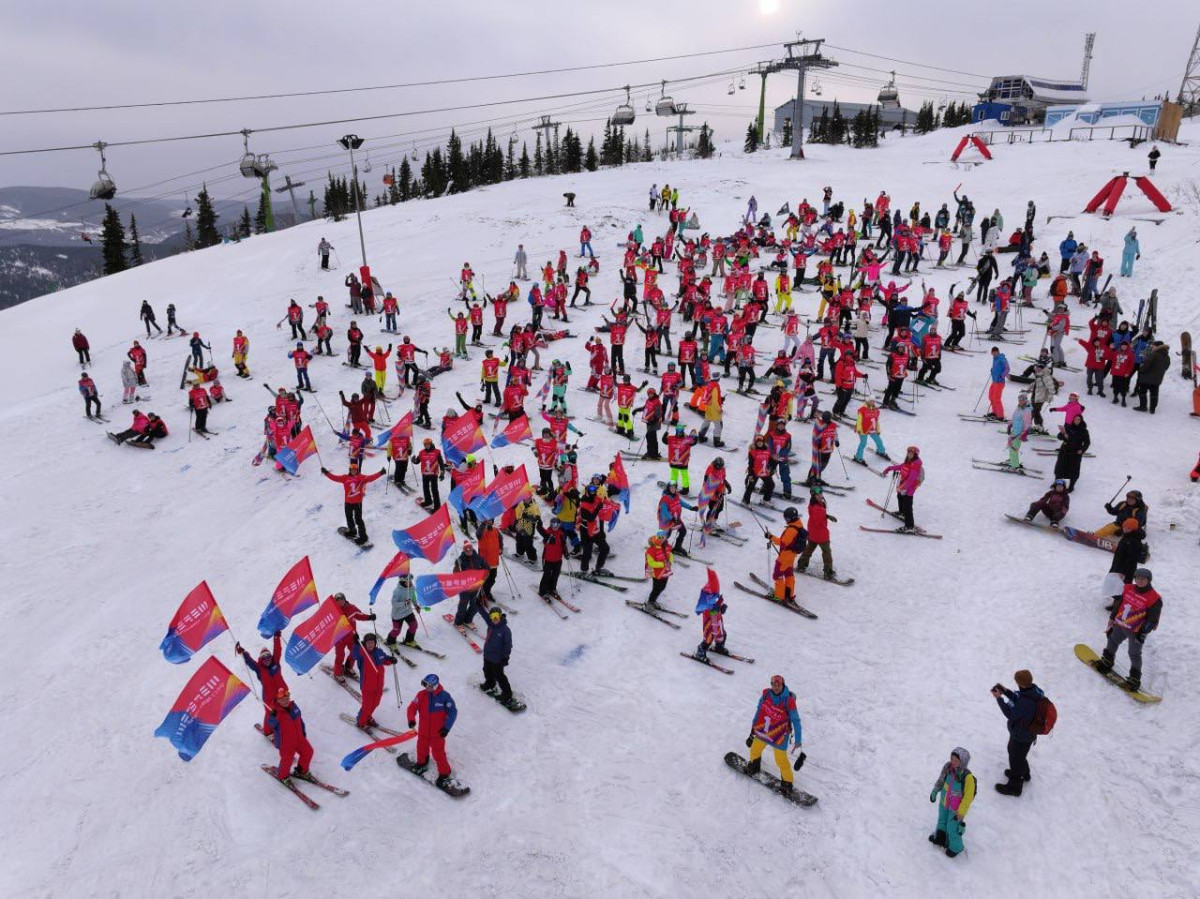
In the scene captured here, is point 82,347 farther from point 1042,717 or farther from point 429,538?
point 1042,717

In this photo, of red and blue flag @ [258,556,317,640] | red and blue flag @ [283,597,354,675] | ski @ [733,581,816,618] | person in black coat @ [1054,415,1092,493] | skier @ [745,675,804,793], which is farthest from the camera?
person in black coat @ [1054,415,1092,493]

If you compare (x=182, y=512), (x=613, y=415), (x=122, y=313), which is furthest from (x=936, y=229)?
(x=122, y=313)

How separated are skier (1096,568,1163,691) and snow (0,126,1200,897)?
499mm

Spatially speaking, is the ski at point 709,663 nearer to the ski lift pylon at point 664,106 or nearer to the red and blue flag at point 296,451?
the red and blue flag at point 296,451

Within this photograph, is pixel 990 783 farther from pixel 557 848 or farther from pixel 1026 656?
pixel 557 848

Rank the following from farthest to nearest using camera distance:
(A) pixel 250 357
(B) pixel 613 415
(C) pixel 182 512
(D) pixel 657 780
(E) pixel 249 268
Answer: (E) pixel 249 268 < (A) pixel 250 357 < (B) pixel 613 415 < (C) pixel 182 512 < (D) pixel 657 780

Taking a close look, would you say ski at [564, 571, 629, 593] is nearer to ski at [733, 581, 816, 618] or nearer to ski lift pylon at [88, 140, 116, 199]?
ski at [733, 581, 816, 618]

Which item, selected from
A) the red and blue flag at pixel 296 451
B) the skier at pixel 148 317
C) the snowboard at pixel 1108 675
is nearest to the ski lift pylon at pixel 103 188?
the skier at pixel 148 317

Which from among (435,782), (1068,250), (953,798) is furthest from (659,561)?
(1068,250)

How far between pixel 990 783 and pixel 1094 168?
4687 centimetres

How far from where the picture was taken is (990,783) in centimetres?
870

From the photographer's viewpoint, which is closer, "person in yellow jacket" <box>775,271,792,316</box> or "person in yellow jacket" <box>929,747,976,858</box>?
"person in yellow jacket" <box>929,747,976,858</box>

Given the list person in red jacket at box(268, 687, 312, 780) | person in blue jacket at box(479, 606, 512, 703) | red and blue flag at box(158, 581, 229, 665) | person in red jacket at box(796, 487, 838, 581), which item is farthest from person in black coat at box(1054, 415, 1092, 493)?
red and blue flag at box(158, 581, 229, 665)

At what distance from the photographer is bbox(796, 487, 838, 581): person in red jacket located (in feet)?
41.0
